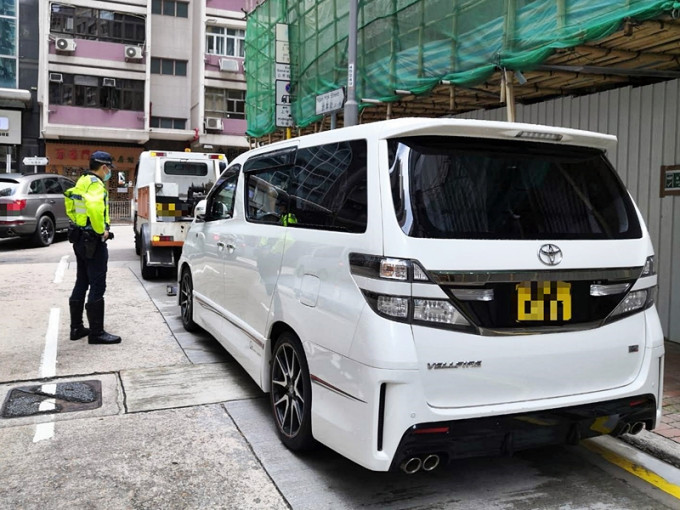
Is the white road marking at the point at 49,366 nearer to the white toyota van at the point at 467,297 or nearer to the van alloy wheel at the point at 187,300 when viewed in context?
the van alloy wheel at the point at 187,300

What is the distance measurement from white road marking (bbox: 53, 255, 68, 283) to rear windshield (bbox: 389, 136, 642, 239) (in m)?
8.93

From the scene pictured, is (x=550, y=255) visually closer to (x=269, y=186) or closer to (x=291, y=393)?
(x=291, y=393)

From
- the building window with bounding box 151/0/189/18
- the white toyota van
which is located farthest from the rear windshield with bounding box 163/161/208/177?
the building window with bounding box 151/0/189/18

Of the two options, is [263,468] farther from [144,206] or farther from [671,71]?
[144,206]

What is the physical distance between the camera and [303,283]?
351 centimetres

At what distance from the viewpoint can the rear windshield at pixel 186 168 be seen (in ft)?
39.8

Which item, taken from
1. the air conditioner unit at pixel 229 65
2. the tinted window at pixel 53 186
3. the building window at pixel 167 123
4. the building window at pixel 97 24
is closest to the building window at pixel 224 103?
the air conditioner unit at pixel 229 65

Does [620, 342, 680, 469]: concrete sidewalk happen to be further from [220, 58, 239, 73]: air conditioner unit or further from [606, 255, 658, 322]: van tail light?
[220, 58, 239, 73]: air conditioner unit

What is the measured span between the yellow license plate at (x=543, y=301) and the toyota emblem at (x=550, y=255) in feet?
0.34

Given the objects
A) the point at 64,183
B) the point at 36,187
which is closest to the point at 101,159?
the point at 36,187

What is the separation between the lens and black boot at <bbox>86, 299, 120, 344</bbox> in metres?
6.29

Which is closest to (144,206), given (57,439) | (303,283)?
(57,439)

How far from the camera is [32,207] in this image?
1480 centimetres

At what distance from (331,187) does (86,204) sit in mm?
3596
